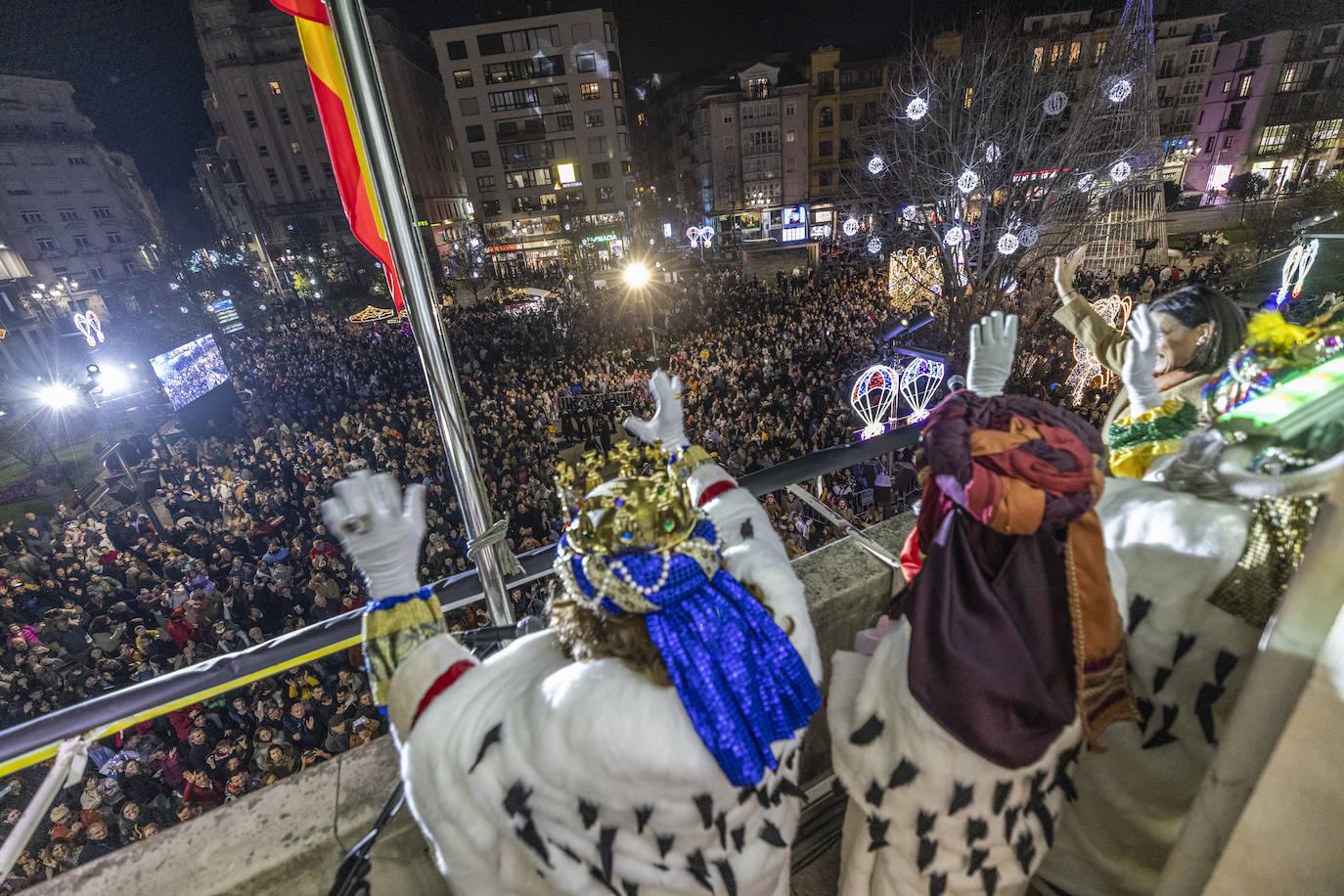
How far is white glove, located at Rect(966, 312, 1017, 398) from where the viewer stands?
2.15 meters

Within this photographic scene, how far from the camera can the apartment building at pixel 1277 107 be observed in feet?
109

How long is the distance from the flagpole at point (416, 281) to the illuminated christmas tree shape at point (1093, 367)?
29.0 feet

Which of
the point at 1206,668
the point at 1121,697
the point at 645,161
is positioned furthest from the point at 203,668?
the point at 645,161

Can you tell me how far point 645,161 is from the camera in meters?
64.0

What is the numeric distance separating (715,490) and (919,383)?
9044 millimetres

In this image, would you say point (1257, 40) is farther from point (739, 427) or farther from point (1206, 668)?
point (1206, 668)

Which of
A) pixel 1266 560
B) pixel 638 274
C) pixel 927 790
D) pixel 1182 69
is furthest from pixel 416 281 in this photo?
pixel 1182 69

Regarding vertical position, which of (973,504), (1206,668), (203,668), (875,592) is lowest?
(875,592)

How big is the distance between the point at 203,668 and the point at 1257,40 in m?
56.8

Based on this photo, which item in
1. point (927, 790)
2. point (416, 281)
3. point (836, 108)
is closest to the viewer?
point (927, 790)

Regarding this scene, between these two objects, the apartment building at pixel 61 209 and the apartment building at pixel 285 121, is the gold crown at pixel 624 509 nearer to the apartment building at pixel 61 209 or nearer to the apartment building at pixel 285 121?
the apartment building at pixel 285 121

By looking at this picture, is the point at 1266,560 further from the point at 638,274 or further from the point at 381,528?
the point at 638,274

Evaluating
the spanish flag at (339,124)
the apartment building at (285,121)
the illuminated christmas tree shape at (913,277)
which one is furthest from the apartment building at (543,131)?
the spanish flag at (339,124)

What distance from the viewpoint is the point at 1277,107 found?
34656 millimetres
